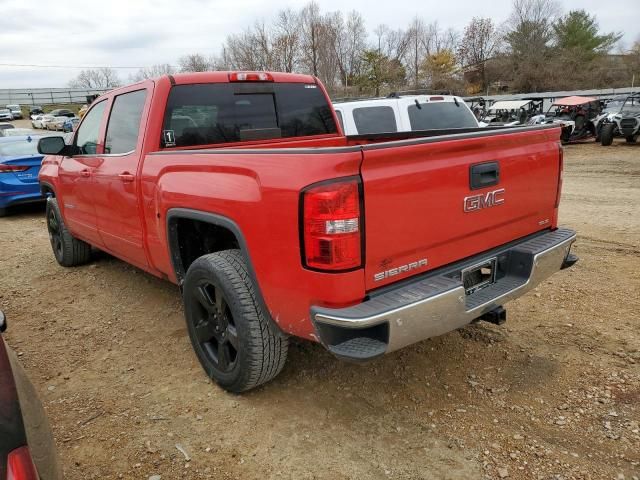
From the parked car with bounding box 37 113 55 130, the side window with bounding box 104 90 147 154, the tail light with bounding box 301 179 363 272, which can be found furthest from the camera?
the parked car with bounding box 37 113 55 130

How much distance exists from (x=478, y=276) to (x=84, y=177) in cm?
358

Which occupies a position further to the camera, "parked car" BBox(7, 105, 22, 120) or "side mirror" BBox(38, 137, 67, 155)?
"parked car" BBox(7, 105, 22, 120)

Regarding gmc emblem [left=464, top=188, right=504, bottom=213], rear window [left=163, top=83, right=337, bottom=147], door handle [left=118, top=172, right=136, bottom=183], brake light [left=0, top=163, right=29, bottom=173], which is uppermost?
rear window [left=163, top=83, right=337, bottom=147]

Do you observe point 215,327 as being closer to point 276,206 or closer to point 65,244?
point 276,206

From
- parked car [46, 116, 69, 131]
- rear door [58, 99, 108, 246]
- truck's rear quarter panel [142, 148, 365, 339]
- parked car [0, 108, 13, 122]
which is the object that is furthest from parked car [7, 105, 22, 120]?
truck's rear quarter panel [142, 148, 365, 339]

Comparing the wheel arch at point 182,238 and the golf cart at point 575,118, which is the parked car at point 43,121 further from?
the wheel arch at point 182,238

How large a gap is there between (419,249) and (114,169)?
103 inches

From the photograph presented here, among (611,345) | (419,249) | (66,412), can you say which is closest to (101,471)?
(66,412)

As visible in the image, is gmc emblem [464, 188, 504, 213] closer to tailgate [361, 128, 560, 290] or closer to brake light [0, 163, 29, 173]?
tailgate [361, 128, 560, 290]

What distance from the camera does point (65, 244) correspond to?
228 inches

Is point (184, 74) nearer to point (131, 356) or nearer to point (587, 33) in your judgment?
point (131, 356)

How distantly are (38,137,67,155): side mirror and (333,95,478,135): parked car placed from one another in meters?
3.93

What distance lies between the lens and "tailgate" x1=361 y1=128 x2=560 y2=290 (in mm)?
2342

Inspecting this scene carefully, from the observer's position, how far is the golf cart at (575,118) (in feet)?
63.1
